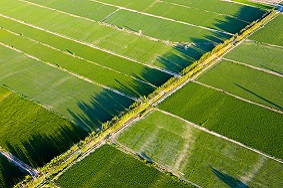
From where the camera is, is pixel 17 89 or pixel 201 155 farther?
pixel 17 89

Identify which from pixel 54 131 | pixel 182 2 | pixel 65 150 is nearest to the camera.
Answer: pixel 65 150

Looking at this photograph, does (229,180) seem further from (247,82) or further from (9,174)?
(9,174)

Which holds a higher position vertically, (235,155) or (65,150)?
(235,155)

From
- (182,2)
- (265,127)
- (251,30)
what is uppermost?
(182,2)

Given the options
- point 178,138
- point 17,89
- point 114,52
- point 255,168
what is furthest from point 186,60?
point 17,89

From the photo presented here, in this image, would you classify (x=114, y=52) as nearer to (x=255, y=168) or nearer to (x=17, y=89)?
(x=17, y=89)

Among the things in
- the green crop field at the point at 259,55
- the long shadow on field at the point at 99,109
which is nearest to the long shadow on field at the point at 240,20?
the green crop field at the point at 259,55

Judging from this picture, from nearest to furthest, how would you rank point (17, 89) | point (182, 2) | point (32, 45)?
point (17, 89), point (32, 45), point (182, 2)

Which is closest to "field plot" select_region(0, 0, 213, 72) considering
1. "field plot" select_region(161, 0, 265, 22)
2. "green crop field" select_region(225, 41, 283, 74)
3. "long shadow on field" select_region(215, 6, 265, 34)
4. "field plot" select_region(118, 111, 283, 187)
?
"green crop field" select_region(225, 41, 283, 74)
